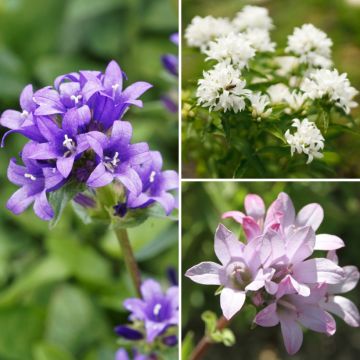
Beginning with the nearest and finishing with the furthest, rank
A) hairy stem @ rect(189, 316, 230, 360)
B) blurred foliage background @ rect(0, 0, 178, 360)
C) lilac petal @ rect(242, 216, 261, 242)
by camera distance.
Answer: lilac petal @ rect(242, 216, 261, 242), hairy stem @ rect(189, 316, 230, 360), blurred foliage background @ rect(0, 0, 178, 360)

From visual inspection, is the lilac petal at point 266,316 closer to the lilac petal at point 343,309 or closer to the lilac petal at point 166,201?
the lilac petal at point 343,309

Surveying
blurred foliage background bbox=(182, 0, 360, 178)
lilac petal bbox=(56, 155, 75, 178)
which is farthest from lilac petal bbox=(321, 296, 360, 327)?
lilac petal bbox=(56, 155, 75, 178)

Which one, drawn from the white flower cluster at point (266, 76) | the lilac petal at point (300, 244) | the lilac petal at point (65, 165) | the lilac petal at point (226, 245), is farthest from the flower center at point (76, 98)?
the lilac petal at point (300, 244)

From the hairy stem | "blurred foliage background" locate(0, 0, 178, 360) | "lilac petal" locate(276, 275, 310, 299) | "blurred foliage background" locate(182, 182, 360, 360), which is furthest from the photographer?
"blurred foliage background" locate(0, 0, 178, 360)

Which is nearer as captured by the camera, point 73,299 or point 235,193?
point 235,193

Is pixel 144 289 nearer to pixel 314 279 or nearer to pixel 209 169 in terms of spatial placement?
pixel 209 169

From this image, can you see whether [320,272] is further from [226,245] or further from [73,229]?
[73,229]

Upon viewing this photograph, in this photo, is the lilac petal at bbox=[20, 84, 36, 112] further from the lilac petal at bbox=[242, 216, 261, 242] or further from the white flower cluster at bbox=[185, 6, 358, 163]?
the lilac petal at bbox=[242, 216, 261, 242]

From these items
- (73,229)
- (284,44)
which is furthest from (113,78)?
(73,229)

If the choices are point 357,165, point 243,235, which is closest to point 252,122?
point 243,235
